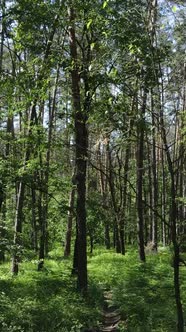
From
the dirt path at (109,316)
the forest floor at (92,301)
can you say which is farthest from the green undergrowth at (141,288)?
the dirt path at (109,316)

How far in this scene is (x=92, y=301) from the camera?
998 cm

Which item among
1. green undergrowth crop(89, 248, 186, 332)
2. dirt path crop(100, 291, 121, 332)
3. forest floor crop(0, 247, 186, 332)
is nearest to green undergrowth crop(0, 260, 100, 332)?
forest floor crop(0, 247, 186, 332)

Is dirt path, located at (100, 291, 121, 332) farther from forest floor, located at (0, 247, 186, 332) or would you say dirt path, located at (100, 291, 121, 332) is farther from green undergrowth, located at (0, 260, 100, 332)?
green undergrowth, located at (0, 260, 100, 332)

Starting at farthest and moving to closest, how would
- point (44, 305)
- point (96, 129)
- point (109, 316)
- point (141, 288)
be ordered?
1. point (141, 288)
2. point (109, 316)
3. point (44, 305)
4. point (96, 129)

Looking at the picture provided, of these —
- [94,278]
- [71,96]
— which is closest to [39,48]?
[71,96]

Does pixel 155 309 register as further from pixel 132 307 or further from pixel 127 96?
pixel 127 96

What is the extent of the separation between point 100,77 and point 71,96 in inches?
179

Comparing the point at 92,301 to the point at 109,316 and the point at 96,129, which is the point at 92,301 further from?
the point at 96,129

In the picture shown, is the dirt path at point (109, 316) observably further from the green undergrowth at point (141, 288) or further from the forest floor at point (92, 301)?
the green undergrowth at point (141, 288)

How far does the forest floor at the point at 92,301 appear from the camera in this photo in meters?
7.94

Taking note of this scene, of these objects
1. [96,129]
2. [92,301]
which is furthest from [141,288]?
[96,129]

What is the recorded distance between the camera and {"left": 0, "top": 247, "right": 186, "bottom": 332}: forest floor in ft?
26.1

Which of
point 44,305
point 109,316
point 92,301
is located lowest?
point 109,316

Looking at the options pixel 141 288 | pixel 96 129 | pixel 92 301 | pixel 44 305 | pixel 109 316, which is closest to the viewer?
pixel 96 129
